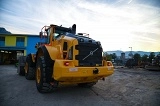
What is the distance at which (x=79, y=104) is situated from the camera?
512 centimetres

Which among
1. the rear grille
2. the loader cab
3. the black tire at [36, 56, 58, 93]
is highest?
the loader cab

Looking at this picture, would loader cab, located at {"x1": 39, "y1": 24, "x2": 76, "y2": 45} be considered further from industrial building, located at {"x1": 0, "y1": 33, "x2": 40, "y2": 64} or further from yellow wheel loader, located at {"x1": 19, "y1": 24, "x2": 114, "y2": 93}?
industrial building, located at {"x1": 0, "y1": 33, "x2": 40, "y2": 64}

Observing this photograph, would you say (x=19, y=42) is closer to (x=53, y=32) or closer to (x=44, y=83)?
(x=53, y=32)

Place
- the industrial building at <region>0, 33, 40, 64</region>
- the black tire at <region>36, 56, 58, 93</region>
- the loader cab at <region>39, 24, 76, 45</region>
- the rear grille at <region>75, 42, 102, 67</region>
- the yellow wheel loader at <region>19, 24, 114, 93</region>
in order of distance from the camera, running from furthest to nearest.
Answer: the industrial building at <region>0, 33, 40, 64</region>
the loader cab at <region>39, 24, 76, 45</region>
the black tire at <region>36, 56, 58, 93</region>
the rear grille at <region>75, 42, 102, 67</region>
the yellow wheel loader at <region>19, 24, 114, 93</region>

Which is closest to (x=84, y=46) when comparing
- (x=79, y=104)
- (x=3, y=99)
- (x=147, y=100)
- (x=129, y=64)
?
(x=79, y=104)

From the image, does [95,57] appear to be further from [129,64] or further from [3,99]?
[129,64]

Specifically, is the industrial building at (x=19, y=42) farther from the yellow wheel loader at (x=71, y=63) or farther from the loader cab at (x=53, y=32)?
the yellow wheel loader at (x=71, y=63)

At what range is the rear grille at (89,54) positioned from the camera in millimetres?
5754

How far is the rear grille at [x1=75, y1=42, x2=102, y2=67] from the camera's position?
5754mm

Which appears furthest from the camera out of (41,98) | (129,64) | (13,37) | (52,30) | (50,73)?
(13,37)

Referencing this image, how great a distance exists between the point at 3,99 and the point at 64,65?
2178mm

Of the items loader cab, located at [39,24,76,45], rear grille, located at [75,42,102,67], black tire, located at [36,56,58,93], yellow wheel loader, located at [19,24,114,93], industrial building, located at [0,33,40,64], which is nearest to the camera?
yellow wheel loader, located at [19,24,114,93]

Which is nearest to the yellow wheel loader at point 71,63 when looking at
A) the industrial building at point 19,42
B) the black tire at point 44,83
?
the black tire at point 44,83

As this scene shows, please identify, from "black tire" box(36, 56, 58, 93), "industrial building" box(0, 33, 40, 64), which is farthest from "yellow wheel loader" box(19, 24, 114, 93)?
"industrial building" box(0, 33, 40, 64)
